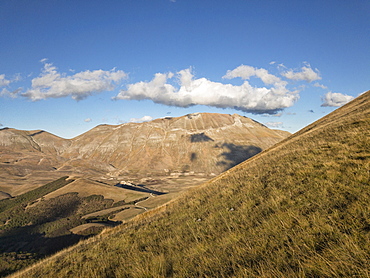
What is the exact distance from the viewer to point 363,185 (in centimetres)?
840

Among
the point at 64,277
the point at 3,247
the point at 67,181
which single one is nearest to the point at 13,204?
the point at 67,181

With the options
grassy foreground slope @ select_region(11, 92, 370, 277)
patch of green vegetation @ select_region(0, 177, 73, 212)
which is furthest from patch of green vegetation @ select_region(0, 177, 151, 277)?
grassy foreground slope @ select_region(11, 92, 370, 277)

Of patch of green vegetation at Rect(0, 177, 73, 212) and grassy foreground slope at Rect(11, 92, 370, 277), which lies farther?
patch of green vegetation at Rect(0, 177, 73, 212)

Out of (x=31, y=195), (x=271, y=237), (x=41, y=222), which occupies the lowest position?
(x=41, y=222)

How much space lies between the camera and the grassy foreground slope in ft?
16.7

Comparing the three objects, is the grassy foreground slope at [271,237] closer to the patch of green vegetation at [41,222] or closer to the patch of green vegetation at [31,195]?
the patch of green vegetation at [41,222]

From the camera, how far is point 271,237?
22.3 ft

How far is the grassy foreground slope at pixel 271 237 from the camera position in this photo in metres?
5.10

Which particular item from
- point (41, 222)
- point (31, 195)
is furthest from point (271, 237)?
point (31, 195)

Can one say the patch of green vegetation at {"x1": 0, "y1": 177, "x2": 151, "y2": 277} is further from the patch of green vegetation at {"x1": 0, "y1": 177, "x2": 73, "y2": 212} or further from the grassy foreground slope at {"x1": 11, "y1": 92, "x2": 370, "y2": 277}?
the grassy foreground slope at {"x1": 11, "y1": 92, "x2": 370, "y2": 277}

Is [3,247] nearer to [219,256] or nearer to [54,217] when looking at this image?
[54,217]

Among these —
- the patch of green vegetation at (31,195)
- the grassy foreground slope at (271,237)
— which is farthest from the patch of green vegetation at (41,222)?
the grassy foreground slope at (271,237)

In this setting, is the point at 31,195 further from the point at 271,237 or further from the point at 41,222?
the point at 271,237

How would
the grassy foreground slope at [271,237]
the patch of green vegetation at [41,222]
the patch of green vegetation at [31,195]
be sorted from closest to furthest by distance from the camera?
the grassy foreground slope at [271,237], the patch of green vegetation at [41,222], the patch of green vegetation at [31,195]
